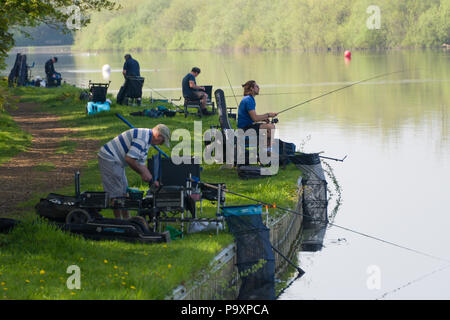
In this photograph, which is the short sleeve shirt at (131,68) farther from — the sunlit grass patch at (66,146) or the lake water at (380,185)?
the sunlit grass patch at (66,146)

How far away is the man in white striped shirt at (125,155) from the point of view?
8586mm

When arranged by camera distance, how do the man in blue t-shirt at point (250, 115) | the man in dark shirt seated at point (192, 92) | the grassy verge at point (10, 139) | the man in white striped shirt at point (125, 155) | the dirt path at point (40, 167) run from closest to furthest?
the man in white striped shirt at point (125, 155), the dirt path at point (40, 167), the man in blue t-shirt at point (250, 115), the grassy verge at point (10, 139), the man in dark shirt seated at point (192, 92)

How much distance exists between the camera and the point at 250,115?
1273 centimetres

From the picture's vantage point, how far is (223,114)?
43.5 feet

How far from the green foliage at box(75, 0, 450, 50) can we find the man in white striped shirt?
82.6 meters

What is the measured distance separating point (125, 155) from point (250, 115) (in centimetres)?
424

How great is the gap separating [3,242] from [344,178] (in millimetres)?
8699

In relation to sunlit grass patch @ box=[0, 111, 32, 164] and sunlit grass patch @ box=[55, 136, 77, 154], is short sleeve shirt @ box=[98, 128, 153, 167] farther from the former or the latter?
sunlit grass patch @ box=[55, 136, 77, 154]

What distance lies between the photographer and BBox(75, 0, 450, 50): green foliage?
299ft

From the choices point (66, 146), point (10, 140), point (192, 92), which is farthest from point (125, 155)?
point (192, 92)

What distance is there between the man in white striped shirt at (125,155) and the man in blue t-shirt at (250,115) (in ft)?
12.9

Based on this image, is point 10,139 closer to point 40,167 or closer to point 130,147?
point 40,167

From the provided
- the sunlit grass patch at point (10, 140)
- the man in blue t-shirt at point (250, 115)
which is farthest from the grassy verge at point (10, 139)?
the man in blue t-shirt at point (250, 115)
